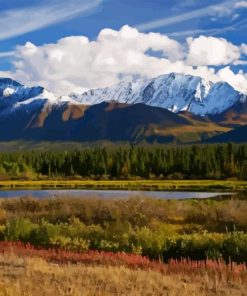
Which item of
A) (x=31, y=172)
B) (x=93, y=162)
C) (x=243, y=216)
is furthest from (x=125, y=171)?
(x=243, y=216)

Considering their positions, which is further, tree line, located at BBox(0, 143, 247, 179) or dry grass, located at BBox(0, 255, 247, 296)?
tree line, located at BBox(0, 143, 247, 179)

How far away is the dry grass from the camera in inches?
500

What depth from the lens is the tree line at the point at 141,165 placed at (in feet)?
464

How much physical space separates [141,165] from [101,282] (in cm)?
13428

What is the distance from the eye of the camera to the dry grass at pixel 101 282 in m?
12.7

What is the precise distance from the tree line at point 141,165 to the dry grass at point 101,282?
4646 inches

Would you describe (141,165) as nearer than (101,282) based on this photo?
No

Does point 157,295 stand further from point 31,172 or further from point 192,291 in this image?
point 31,172

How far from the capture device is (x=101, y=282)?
1432 centimetres

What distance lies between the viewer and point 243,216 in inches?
1375

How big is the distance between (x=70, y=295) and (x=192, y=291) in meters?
2.87

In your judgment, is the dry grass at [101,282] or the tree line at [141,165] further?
the tree line at [141,165]

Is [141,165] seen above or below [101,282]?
above

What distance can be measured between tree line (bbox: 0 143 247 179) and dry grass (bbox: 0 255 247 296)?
11801cm
